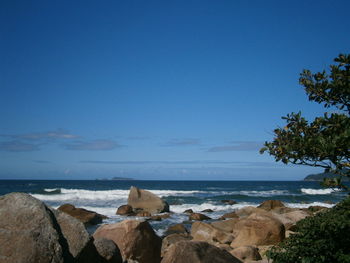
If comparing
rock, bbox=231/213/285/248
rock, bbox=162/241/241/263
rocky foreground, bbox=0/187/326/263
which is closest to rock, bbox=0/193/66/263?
rocky foreground, bbox=0/187/326/263

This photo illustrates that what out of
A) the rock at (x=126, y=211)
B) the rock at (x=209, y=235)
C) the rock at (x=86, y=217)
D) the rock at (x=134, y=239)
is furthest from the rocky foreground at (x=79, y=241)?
the rock at (x=126, y=211)

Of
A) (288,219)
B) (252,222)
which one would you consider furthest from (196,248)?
(288,219)

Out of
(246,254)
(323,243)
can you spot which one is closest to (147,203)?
(246,254)

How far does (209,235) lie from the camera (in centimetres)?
1520

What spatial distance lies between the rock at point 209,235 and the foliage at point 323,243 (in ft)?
29.5

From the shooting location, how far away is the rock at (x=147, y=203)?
28219mm

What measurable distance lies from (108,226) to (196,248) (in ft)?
11.8

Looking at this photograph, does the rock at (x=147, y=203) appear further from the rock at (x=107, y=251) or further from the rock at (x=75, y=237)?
the rock at (x=75, y=237)

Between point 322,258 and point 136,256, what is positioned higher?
point 322,258

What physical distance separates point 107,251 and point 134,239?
8.93 feet

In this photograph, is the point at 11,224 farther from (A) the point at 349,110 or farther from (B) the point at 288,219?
(B) the point at 288,219

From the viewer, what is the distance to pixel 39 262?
475cm

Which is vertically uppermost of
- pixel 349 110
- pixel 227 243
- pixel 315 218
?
pixel 349 110

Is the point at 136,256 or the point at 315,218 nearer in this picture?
the point at 315,218
